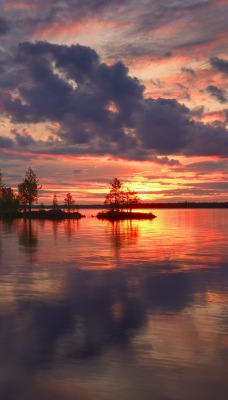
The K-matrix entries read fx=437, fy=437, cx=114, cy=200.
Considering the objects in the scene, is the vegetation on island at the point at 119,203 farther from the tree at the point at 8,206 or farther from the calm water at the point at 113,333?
the calm water at the point at 113,333

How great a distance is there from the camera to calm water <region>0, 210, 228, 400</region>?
10.2 metres

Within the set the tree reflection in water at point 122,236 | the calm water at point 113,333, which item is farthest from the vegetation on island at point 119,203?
the calm water at point 113,333

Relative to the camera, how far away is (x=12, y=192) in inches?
7013

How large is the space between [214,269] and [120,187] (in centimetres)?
12855

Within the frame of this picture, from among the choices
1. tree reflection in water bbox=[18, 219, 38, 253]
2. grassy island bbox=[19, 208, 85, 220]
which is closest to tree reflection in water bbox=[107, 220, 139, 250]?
tree reflection in water bbox=[18, 219, 38, 253]

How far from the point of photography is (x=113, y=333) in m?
14.1

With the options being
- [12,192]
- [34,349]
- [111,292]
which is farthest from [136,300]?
[12,192]

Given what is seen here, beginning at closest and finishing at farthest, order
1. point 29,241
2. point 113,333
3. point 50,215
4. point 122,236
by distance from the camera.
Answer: point 113,333 → point 29,241 → point 122,236 → point 50,215

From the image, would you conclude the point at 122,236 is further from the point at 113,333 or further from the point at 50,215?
the point at 50,215

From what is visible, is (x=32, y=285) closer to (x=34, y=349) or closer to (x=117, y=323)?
(x=117, y=323)

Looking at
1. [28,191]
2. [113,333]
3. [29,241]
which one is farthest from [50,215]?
[113,333]

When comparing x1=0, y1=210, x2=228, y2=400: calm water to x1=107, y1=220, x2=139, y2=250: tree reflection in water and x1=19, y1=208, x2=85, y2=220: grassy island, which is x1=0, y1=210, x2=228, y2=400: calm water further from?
x1=19, y1=208, x2=85, y2=220: grassy island

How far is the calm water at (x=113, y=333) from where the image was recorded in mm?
10164

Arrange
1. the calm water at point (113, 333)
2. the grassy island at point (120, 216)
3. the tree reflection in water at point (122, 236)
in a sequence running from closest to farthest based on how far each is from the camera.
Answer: the calm water at point (113, 333) < the tree reflection in water at point (122, 236) < the grassy island at point (120, 216)
